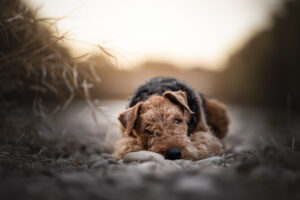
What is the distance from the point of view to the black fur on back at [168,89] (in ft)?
14.7

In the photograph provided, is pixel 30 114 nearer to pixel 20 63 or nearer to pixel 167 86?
pixel 20 63

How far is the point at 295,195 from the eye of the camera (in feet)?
5.75

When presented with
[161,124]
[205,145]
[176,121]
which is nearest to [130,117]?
[161,124]

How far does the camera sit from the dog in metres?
3.44

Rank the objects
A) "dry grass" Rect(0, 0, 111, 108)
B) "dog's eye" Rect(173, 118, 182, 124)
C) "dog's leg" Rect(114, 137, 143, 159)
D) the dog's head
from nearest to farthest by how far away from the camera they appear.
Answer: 1. the dog's head
2. "dog's eye" Rect(173, 118, 182, 124)
3. "dry grass" Rect(0, 0, 111, 108)
4. "dog's leg" Rect(114, 137, 143, 159)

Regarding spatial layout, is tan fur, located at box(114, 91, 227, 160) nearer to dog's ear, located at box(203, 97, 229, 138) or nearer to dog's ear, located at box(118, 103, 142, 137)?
dog's ear, located at box(118, 103, 142, 137)

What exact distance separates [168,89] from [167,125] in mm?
1145

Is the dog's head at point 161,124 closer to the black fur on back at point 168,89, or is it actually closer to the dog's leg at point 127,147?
the dog's leg at point 127,147

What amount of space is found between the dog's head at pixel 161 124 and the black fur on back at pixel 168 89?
0.37 meters

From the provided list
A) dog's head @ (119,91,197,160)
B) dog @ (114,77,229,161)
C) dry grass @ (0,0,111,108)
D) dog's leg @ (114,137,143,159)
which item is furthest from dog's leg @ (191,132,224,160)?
dry grass @ (0,0,111,108)

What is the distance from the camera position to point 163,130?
3.54 meters

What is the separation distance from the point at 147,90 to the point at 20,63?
7.16 feet

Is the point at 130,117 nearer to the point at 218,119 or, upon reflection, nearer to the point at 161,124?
the point at 161,124

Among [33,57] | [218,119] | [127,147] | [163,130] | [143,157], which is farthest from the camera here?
[218,119]
